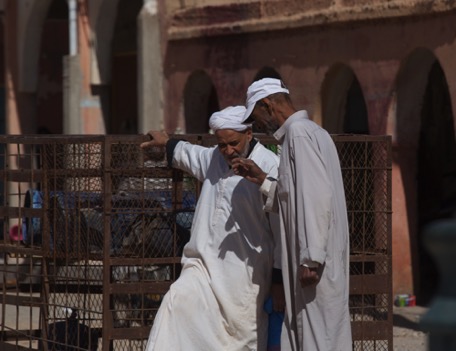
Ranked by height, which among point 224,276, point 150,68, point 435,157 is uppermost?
point 150,68

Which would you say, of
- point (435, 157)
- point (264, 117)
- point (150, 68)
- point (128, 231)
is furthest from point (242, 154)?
point (150, 68)

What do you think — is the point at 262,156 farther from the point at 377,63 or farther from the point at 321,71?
the point at 321,71

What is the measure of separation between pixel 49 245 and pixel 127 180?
796 millimetres

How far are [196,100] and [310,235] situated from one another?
433 inches

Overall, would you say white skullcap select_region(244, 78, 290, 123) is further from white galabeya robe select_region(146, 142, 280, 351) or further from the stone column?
the stone column

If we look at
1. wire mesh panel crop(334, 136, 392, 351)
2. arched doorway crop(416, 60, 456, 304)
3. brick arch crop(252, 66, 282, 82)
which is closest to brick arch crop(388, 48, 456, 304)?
arched doorway crop(416, 60, 456, 304)

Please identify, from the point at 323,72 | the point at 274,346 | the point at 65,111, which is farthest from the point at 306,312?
the point at 65,111

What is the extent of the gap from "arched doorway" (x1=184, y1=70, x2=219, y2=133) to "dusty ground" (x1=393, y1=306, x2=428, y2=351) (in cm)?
462

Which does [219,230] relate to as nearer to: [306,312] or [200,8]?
[306,312]

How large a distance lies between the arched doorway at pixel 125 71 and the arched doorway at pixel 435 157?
814 centimetres

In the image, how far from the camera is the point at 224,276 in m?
5.21

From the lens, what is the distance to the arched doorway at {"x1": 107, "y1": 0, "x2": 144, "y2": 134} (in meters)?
20.3

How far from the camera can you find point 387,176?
20.0 ft

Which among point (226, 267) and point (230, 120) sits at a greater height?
point (230, 120)
